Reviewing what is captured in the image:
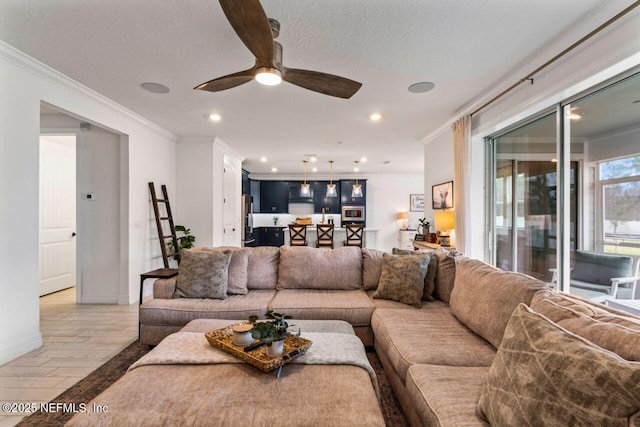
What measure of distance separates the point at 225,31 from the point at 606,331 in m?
2.68

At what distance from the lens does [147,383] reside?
→ 1340mm

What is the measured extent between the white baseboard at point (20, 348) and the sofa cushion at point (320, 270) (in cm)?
220

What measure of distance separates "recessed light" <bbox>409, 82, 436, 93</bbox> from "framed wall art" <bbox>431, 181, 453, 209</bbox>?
158 cm

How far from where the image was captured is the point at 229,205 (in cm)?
607

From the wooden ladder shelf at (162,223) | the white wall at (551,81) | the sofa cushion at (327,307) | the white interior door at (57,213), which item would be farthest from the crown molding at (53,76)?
the white wall at (551,81)

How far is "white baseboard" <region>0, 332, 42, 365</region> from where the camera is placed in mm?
2391

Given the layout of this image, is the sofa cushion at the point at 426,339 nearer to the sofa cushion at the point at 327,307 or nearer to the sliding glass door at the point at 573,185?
the sofa cushion at the point at 327,307

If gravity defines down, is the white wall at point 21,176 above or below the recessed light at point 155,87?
below

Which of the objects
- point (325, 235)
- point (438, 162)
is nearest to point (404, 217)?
point (325, 235)

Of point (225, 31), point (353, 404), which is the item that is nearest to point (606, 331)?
point (353, 404)

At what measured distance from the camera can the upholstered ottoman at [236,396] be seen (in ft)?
3.73

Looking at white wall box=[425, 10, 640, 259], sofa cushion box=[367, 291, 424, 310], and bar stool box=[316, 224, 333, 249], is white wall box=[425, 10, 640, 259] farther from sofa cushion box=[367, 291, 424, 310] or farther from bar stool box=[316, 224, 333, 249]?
bar stool box=[316, 224, 333, 249]

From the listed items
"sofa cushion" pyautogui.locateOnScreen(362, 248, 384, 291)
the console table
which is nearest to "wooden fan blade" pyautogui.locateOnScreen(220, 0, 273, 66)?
"sofa cushion" pyautogui.locateOnScreen(362, 248, 384, 291)

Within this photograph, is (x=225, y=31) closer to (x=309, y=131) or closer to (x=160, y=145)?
(x=309, y=131)
